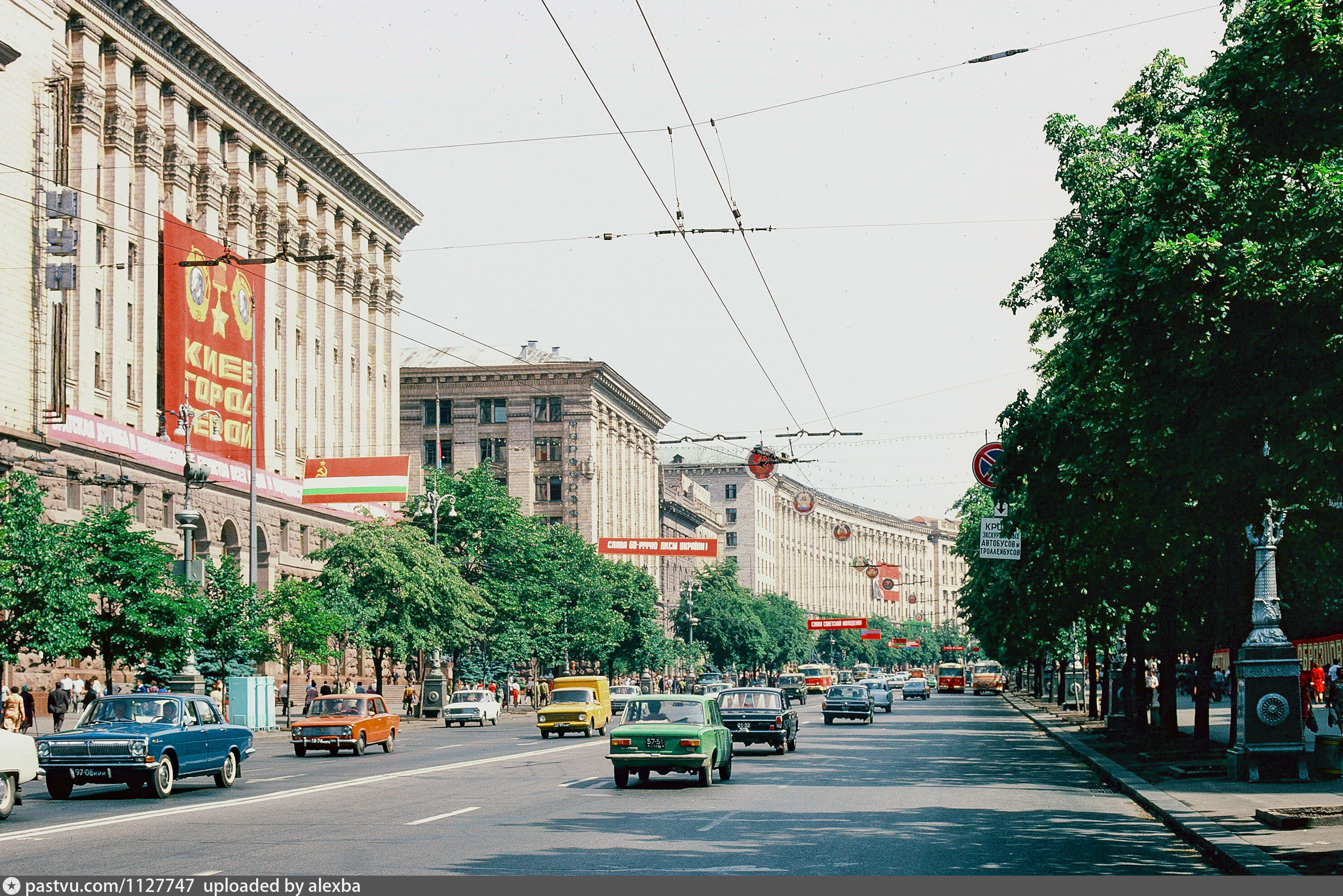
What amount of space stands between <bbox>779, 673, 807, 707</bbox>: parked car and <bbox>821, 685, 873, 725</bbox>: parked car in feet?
77.2

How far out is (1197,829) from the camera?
1675 cm

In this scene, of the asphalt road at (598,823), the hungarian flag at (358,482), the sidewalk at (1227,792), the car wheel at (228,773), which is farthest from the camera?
the hungarian flag at (358,482)

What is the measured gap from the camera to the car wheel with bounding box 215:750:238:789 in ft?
81.7

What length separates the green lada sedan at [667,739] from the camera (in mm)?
24391

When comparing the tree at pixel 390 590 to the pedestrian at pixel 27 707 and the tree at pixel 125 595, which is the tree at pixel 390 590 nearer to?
the tree at pixel 125 595

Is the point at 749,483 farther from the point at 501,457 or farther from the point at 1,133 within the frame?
the point at 1,133

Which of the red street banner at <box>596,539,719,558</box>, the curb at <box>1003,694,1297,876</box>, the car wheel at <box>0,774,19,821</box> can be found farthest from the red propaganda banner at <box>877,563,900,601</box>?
the car wheel at <box>0,774,19,821</box>

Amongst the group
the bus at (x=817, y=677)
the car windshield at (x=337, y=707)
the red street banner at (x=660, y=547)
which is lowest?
the bus at (x=817, y=677)

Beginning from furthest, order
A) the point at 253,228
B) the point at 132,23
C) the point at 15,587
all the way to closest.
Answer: the point at 253,228 < the point at 132,23 < the point at 15,587

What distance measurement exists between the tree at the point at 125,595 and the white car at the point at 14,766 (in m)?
21.4

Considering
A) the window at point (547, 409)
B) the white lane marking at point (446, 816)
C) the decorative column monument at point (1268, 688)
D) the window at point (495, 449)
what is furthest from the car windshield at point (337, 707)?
the window at point (547, 409)

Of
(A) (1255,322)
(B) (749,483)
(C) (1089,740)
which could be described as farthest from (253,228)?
(B) (749,483)

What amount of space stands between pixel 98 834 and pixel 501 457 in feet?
327

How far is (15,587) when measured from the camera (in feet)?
128
